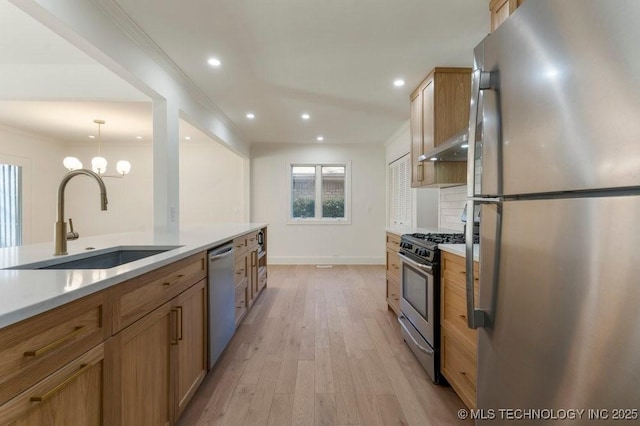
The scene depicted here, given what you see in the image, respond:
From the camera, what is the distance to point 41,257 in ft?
4.84

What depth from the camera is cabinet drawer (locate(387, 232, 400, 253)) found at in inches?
118

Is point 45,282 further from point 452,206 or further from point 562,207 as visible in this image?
point 452,206

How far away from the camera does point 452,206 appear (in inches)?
127

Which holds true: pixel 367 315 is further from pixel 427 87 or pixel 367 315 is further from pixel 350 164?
pixel 350 164

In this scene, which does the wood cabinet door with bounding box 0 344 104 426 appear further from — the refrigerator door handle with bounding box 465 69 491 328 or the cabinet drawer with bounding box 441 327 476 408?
the cabinet drawer with bounding box 441 327 476 408

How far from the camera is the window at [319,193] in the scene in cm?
622

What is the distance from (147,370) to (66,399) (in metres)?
0.44

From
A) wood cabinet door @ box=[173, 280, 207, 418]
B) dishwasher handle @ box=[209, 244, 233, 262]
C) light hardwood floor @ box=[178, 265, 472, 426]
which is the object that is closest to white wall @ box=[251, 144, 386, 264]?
light hardwood floor @ box=[178, 265, 472, 426]

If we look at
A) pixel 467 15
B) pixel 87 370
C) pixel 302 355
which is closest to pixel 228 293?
pixel 302 355

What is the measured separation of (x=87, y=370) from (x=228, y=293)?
147 cm

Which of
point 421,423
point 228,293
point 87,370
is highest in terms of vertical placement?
point 87,370

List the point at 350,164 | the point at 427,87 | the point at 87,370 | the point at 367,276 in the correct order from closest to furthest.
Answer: the point at 87,370, the point at 427,87, the point at 367,276, the point at 350,164

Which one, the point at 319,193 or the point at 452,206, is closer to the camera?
the point at 452,206

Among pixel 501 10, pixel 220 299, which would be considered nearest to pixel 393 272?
pixel 220 299
